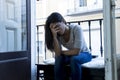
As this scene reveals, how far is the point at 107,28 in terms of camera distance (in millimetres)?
1360

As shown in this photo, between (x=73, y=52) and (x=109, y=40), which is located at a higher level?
(x=109, y=40)

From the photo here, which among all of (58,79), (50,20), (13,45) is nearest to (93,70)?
(58,79)

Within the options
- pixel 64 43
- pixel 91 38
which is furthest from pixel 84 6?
pixel 64 43

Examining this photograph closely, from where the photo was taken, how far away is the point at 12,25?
2.21 m

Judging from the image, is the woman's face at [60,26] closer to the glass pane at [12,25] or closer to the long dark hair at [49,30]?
the long dark hair at [49,30]

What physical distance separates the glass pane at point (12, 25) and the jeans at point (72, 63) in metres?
0.49

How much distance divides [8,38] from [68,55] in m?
0.63

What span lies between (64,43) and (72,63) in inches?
11.1

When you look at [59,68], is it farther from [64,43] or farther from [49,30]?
[49,30]

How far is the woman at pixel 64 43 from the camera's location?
6.63ft

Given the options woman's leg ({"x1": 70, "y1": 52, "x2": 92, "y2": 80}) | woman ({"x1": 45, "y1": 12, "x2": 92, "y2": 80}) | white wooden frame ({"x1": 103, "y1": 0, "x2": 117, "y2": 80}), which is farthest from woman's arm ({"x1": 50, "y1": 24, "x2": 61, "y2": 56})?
white wooden frame ({"x1": 103, "y1": 0, "x2": 117, "y2": 80})

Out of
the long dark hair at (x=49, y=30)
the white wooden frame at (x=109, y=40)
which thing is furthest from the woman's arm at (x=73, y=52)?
the white wooden frame at (x=109, y=40)

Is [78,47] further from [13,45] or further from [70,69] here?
[13,45]

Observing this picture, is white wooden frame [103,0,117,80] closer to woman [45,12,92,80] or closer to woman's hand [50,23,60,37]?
woman [45,12,92,80]
